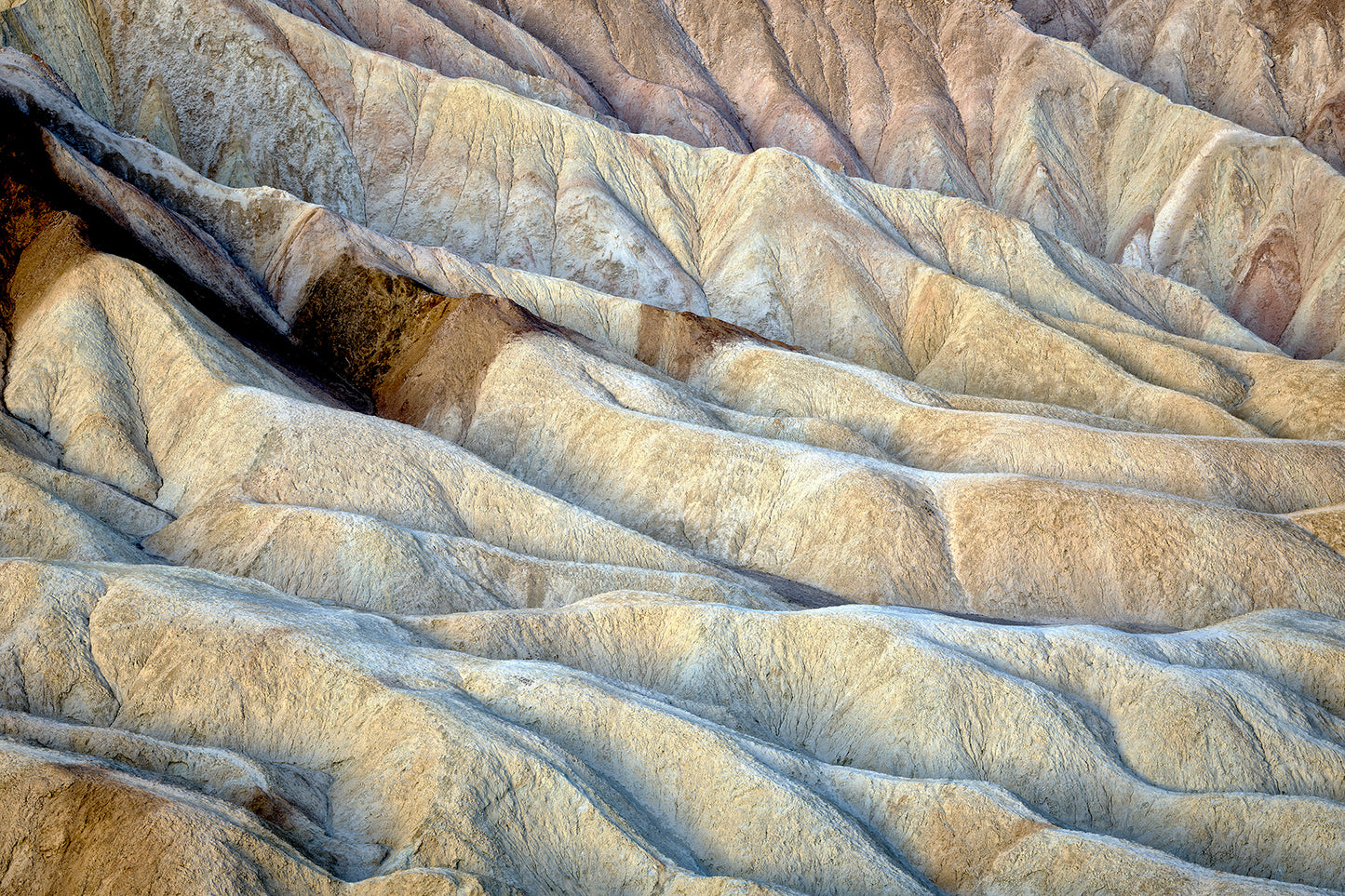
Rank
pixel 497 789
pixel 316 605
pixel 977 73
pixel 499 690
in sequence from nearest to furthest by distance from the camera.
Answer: pixel 497 789 < pixel 499 690 < pixel 316 605 < pixel 977 73

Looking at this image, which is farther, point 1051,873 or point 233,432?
point 233,432

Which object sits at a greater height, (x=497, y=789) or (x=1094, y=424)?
(x=497, y=789)

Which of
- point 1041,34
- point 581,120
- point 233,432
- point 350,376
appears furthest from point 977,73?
point 233,432

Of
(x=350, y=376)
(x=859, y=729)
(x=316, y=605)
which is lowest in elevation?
(x=350, y=376)

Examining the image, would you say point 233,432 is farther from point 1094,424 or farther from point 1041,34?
point 1041,34

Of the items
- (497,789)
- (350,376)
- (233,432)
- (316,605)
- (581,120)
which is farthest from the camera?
(581,120)

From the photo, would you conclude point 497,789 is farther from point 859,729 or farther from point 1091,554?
point 1091,554

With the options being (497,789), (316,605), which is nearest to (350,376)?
(316,605)
